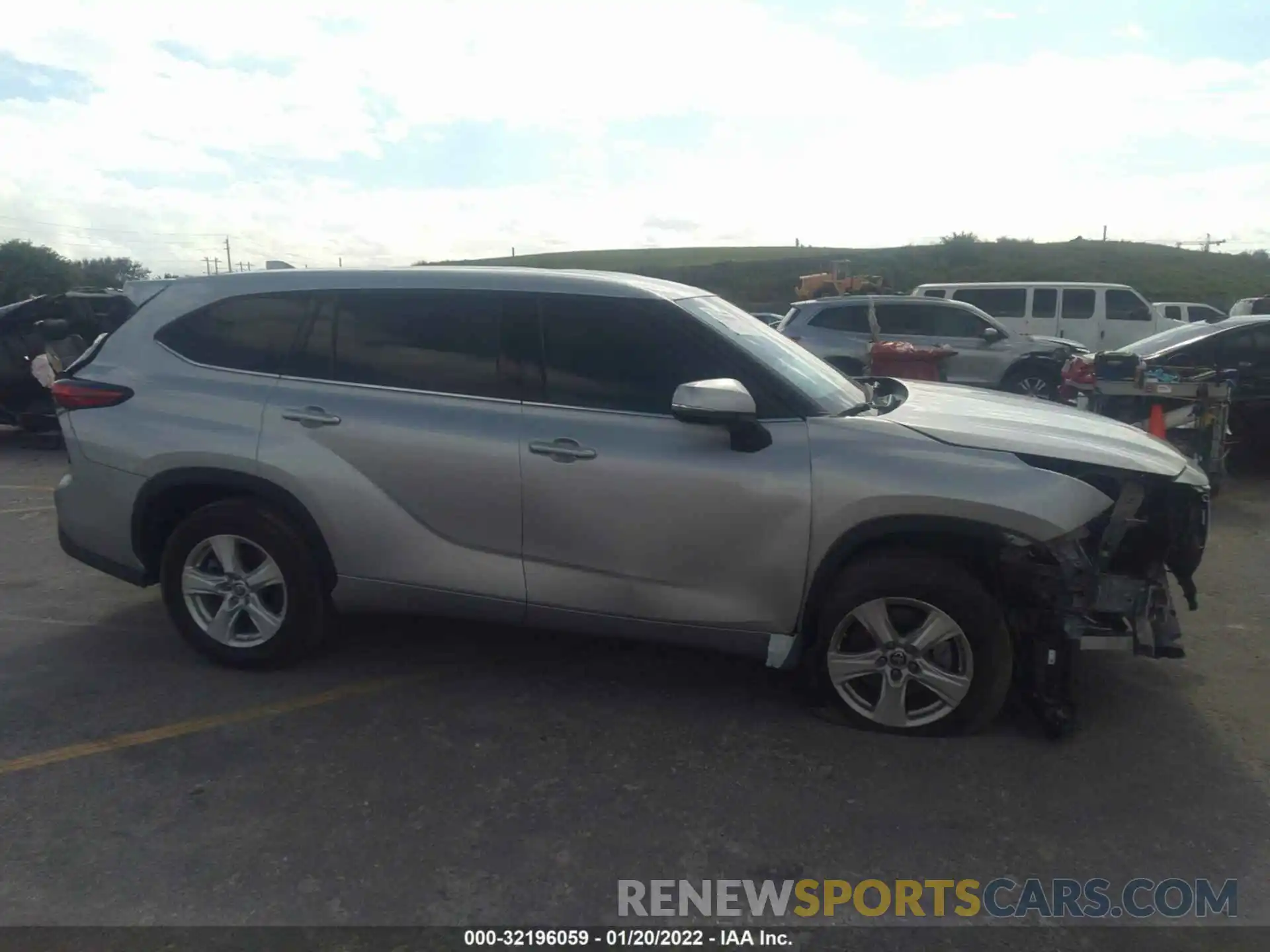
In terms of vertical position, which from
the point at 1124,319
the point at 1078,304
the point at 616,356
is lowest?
the point at 1124,319

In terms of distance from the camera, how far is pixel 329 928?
272cm

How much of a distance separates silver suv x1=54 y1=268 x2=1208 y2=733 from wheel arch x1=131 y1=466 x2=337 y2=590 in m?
0.01

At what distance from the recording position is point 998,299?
18.3 meters

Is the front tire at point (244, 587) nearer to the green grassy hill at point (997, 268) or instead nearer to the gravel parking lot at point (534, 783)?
the gravel parking lot at point (534, 783)

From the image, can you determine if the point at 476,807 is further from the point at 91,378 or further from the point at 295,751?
the point at 91,378

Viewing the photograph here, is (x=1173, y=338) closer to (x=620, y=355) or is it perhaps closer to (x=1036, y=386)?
(x=1036, y=386)

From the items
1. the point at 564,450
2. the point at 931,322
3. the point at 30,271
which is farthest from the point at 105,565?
the point at 30,271

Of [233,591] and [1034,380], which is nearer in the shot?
[233,591]

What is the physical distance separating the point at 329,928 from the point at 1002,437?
2.89 metres

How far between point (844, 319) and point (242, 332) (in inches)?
437

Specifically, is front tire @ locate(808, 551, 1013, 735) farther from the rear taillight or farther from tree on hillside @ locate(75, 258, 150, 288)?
tree on hillside @ locate(75, 258, 150, 288)

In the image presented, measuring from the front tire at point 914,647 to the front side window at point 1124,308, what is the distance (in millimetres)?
16263

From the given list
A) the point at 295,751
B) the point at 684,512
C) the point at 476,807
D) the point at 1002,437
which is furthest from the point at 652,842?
the point at 1002,437

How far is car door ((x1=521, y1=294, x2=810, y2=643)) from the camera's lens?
376 centimetres
